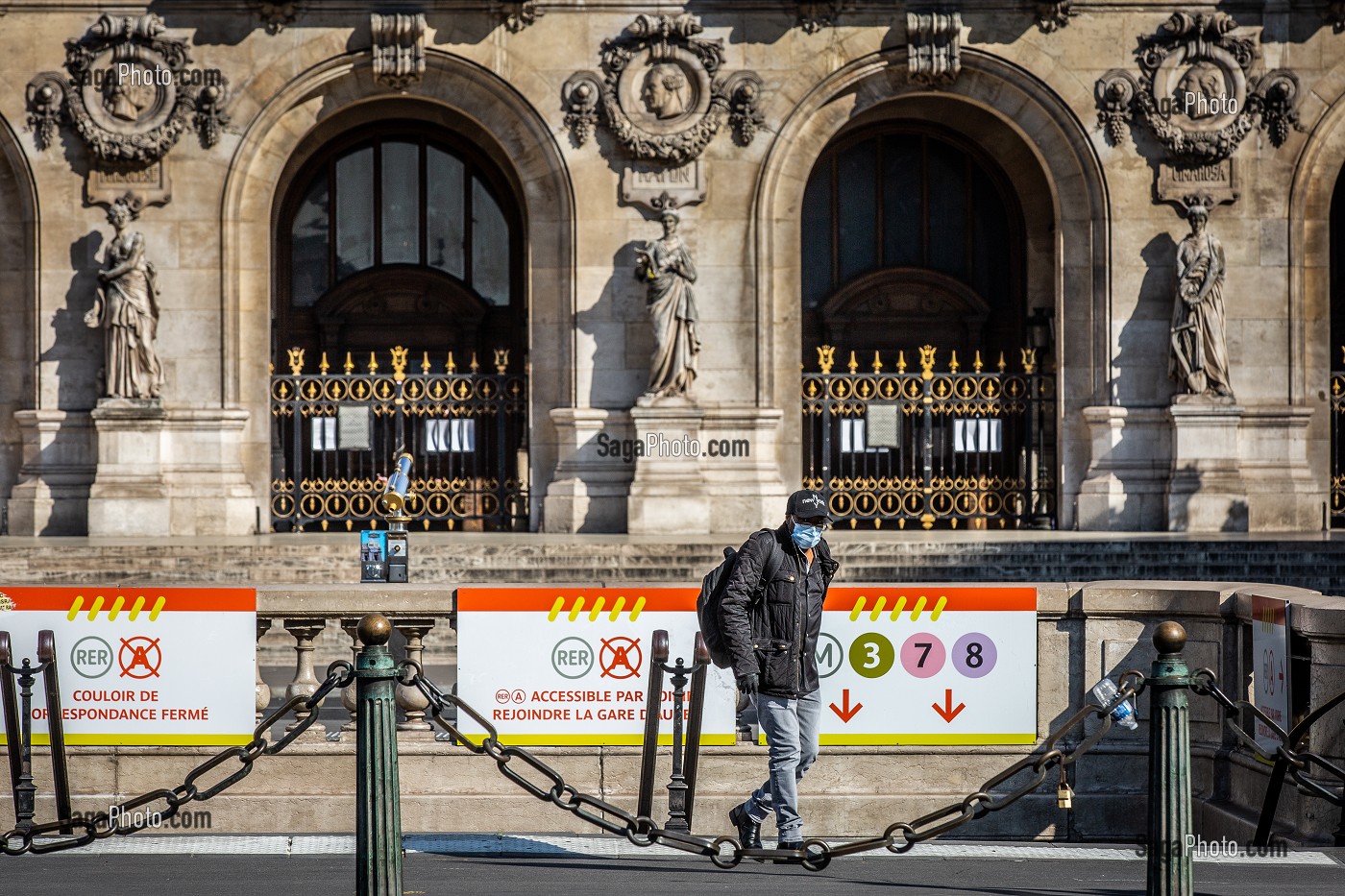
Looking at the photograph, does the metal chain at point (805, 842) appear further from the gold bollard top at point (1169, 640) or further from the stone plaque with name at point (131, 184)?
the stone plaque with name at point (131, 184)

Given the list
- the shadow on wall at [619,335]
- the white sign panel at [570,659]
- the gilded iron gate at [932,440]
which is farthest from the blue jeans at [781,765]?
the gilded iron gate at [932,440]

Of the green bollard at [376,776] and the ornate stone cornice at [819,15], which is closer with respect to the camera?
the green bollard at [376,776]

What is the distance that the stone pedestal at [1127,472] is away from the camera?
21812 millimetres

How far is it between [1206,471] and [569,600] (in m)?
13.6

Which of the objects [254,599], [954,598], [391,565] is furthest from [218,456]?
[954,598]

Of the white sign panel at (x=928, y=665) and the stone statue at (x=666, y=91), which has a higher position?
the stone statue at (x=666, y=91)

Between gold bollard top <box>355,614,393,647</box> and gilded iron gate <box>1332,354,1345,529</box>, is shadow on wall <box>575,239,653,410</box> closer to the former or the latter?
gilded iron gate <box>1332,354,1345,529</box>

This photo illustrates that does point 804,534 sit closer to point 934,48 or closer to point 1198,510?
point 1198,510

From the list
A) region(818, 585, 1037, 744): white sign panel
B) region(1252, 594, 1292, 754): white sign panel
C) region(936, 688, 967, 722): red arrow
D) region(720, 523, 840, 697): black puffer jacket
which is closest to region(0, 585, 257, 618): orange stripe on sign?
region(720, 523, 840, 697): black puffer jacket

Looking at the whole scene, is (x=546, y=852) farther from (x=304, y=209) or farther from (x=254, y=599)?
(x=304, y=209)

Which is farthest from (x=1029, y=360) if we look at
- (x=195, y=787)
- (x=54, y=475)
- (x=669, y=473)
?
(x=195, y=787)

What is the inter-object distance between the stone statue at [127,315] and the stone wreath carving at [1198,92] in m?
11.7

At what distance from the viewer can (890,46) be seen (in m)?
21.9

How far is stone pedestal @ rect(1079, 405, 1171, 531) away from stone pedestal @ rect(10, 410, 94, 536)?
478 inches
